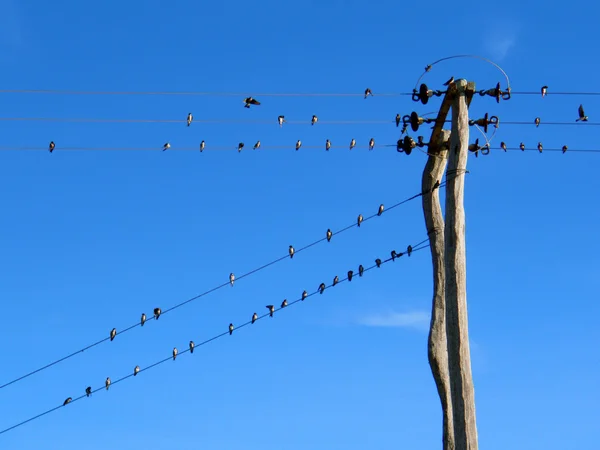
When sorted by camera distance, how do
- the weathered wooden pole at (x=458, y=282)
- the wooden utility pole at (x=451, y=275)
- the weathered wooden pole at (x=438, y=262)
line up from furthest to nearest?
1. the weathered wooden pole at (x=438, y=262)
2. the wooden utility pole at (x=451, y=275)
3. the weathered wooden pole at (x=458, y=282)

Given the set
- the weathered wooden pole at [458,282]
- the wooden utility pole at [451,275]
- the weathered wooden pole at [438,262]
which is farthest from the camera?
the weathered wooden pole at [438,262]

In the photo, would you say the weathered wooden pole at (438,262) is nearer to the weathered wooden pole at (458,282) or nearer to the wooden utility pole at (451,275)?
the wooden utility pole at (451,275)

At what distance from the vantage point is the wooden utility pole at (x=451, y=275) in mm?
Result: 12836

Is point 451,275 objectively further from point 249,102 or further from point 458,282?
point 249,102

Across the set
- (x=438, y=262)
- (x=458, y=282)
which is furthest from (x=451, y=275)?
(x=438, y=262)

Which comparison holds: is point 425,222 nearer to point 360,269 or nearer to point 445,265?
point 445,265

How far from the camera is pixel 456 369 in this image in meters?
13.0

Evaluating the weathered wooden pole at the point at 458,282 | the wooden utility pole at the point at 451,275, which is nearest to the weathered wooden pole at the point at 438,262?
the wooden utility pole at the point at 451,275

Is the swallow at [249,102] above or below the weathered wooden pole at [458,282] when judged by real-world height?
above

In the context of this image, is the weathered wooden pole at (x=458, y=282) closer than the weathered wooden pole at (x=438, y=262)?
Yes

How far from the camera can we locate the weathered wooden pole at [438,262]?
14180 millimetres

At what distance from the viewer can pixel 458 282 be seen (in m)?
13.5

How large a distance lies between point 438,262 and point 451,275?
4.38 ft

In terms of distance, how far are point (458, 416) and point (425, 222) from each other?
3.68 meters
